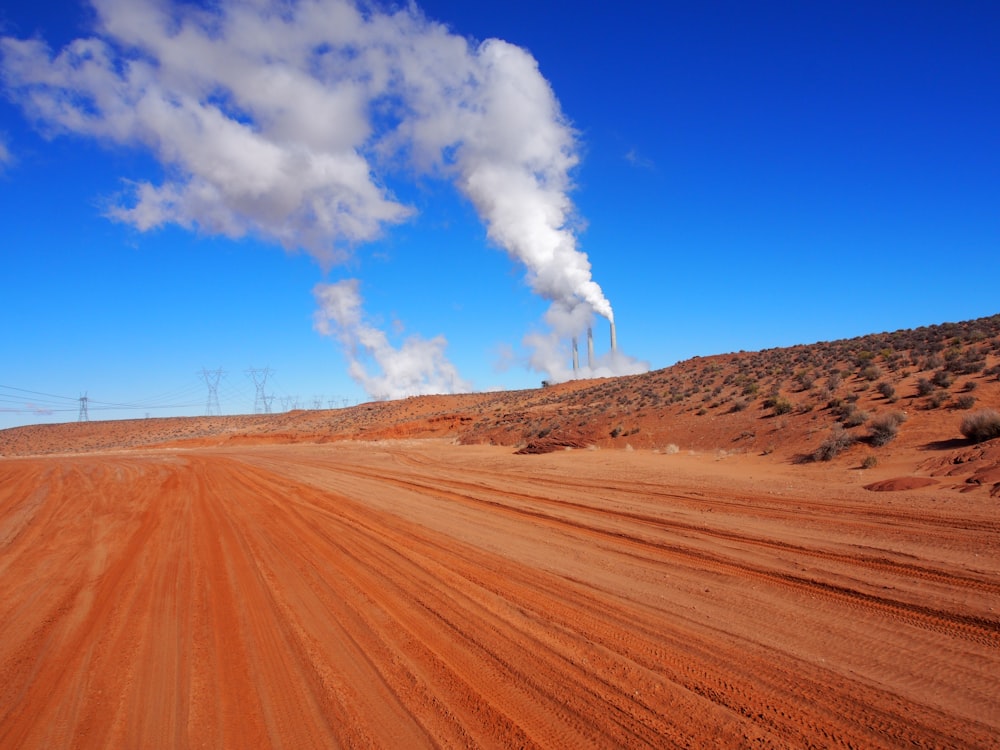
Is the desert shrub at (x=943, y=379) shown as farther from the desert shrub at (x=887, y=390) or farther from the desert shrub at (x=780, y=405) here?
the desert shrub at (x=780, y=405)

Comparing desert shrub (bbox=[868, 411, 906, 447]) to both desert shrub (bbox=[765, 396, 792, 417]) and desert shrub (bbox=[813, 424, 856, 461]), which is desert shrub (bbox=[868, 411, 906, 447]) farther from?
desert shrub (bbox=[765, 396, 792, 417])

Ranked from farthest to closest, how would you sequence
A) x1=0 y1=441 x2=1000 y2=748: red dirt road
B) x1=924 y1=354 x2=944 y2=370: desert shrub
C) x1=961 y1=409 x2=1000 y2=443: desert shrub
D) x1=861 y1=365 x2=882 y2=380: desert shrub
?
x1=861 y1=365 x2=882 y2=380: desert shrub → x1=924 y1=354 x2=944 y2=370: desert shrub → x1=961 y1=409 x2=1000 y2=443: desert shrub → x1=0 y1=441 x2=1000 y2=748: red dirt road

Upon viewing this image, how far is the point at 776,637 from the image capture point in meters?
5.60

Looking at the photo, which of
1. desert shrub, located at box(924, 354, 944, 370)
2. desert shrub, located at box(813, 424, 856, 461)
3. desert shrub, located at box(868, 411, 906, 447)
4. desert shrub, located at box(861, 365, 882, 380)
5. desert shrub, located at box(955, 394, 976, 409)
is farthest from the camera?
desert shrub, located at box(861, 365, 882, 380)

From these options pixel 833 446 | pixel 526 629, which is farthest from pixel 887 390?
pixel 526 629

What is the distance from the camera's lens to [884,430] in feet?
56.6

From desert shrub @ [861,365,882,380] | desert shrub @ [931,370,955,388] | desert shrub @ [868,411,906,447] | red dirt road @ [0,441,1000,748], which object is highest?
desert shrub @ [861,365,882,380]

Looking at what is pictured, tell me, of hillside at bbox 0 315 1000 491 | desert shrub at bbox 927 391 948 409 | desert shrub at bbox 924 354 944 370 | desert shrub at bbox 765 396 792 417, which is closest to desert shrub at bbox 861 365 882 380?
hillside at bbox 0 315 1000 491

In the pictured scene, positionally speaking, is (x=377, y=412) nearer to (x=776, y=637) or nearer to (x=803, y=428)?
(x=803, y=428)

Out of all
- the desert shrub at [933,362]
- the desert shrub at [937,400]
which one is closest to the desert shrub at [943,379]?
the desert shrub at [937,400]

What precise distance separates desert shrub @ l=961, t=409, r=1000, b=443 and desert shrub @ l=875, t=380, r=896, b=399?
21.1 feet

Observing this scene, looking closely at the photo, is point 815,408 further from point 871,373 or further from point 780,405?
point 871,373

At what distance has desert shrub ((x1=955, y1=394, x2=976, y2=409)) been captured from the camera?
18.3m

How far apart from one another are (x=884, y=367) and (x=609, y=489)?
770 inches
